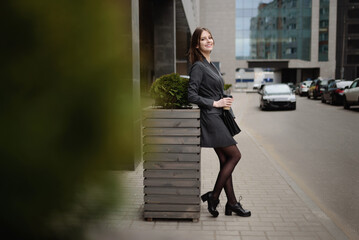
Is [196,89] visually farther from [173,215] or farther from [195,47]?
[173,215]

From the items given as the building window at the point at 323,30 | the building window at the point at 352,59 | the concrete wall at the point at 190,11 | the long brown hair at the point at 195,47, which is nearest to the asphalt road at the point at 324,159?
the long brown hair at the point at 195,47

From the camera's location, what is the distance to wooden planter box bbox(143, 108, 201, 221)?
3.99 m

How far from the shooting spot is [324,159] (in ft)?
26.0

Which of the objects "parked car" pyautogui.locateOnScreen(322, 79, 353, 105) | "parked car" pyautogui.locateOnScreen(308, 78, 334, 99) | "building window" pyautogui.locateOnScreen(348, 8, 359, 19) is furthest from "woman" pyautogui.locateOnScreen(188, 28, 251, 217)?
"building window" pyautogui.locateOnScreen(348, 8, 359, 19)

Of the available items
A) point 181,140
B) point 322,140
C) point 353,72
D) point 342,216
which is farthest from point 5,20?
point 353,72

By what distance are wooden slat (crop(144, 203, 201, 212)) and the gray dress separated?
2.18 ft

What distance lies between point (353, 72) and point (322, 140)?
70847 millimetres

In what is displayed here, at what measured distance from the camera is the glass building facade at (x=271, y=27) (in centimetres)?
6241

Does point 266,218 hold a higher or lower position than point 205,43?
lower

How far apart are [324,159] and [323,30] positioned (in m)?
62.8

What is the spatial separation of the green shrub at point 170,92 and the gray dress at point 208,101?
0.50 feet

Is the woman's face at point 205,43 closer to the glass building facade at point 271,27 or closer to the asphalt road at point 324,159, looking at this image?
the asphalt road at point 324,159

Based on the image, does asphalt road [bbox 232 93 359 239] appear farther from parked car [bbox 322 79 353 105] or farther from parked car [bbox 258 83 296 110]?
parked car [bbox 322 79 353 105]

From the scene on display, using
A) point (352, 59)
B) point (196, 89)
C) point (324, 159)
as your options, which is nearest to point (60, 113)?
point (196, 89)
